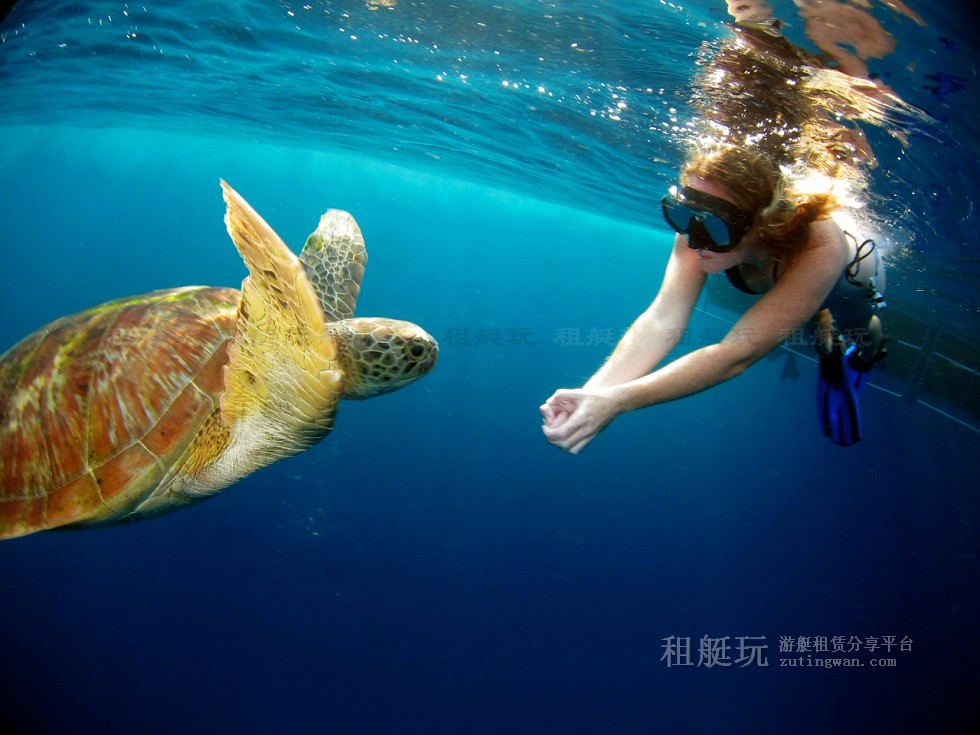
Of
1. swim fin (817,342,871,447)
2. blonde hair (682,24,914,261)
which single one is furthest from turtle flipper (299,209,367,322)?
swim fin (817,342,871,447)

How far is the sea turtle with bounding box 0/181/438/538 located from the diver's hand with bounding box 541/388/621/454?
843 millimetres

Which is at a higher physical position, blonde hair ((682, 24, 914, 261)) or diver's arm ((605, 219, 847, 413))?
blonde hair ((682, 24, 914, 261))

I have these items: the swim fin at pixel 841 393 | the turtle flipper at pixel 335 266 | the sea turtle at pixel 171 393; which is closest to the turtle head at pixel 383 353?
the sea turtle at pixel 171 393

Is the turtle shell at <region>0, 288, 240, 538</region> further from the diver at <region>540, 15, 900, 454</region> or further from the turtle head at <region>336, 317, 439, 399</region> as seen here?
the diver at <region>540, 15, 900, 454</region>

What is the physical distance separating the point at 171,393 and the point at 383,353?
1194mm

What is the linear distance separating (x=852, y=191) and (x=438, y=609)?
1348 cm

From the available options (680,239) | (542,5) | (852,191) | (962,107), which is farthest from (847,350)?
(542,5)

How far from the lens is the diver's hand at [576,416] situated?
1.72m

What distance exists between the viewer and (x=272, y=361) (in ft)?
7.48

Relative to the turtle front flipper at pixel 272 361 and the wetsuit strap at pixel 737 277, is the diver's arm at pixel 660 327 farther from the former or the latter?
the turtle front flipper at pixel 272 361

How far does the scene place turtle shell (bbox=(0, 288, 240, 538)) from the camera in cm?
255

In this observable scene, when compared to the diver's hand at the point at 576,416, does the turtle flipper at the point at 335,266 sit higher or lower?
lower

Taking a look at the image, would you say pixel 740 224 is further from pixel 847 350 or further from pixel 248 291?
pixel 847 350

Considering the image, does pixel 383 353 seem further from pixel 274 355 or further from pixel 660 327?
pixel 660 327
